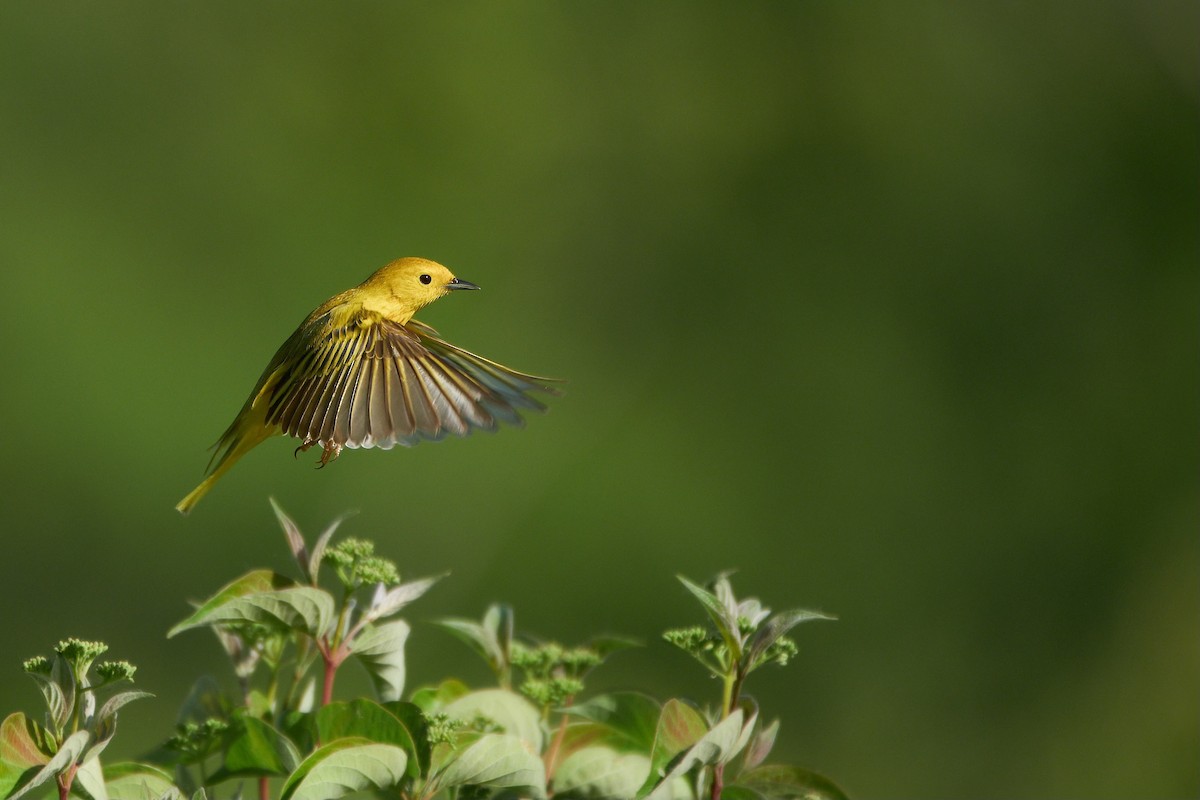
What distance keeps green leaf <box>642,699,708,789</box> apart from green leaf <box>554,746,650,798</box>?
0.16 m

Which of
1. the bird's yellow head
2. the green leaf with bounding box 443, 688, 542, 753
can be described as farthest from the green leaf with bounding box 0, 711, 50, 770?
the bird's yellow head

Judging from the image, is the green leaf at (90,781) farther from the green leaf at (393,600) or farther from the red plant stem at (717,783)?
the red plant stem at (717,783)

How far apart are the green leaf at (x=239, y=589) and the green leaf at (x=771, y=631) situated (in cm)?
50

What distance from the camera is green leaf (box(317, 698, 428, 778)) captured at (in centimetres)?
144

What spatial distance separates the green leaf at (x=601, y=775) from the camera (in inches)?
62.4

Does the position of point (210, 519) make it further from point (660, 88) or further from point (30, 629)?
point (660, 88)

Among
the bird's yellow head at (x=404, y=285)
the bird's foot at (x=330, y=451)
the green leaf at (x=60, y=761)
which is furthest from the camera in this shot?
the bird's yellow head at (x=404, y=285)

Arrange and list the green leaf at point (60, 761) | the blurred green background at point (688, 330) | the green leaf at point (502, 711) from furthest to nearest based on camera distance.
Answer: the blurred green background at point (688, 330) → the green leaf at point (502, 711) → the green leaf at point (60, 761)

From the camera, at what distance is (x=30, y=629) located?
8.57 metres

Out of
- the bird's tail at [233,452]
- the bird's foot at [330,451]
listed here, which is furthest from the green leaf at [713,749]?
the bird's tail at [233,452]

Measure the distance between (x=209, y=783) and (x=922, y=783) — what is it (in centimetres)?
816

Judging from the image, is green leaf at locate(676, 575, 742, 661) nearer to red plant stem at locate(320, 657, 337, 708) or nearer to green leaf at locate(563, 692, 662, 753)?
green leaf at locate(563, 692, 662, 753)

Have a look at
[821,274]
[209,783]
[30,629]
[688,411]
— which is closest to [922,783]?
[688,411]

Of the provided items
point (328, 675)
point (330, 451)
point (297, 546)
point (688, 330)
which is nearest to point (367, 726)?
point (328, 675)
